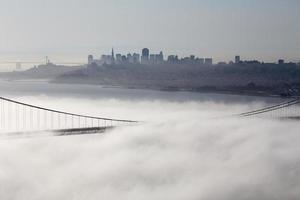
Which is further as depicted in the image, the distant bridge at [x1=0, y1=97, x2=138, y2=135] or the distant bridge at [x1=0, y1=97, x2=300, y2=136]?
the distant bridge at [x1=0, y1=97, x2=300, y2=136]

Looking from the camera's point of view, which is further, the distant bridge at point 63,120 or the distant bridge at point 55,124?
the distant bridge at point 63,120

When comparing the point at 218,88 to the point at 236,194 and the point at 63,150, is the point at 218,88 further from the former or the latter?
the point at 236,194

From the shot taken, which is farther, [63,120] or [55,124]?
[63,120]

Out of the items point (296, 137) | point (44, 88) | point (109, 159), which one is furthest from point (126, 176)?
point (44, 88)

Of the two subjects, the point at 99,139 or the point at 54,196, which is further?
the point at 99,139

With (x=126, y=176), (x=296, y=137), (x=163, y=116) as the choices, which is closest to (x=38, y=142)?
(x=126, y=176)

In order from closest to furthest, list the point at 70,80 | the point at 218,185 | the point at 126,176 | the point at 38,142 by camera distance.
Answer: the point at 218,185 → the point at 126,176 → the point at 38,142 → the point at 70,80

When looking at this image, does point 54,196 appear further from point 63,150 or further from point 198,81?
point 198,81

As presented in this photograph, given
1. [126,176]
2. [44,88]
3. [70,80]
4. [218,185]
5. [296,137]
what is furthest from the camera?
[44,88]

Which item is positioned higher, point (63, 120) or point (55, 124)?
point (55, 124)
